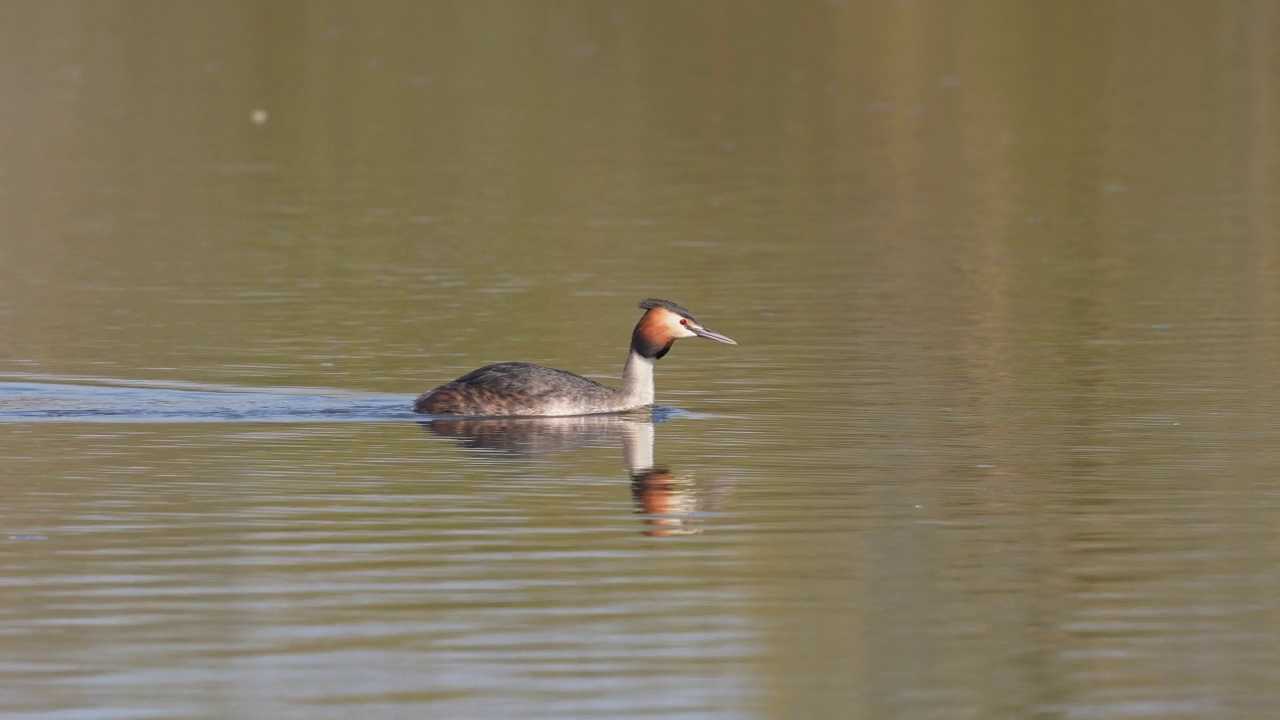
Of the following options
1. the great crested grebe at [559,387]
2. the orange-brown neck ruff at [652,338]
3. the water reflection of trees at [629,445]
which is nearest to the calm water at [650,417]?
the water reflection of trees at [629,445]

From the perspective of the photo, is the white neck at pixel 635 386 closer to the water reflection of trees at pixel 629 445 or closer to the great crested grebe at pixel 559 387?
the great crested grebe at pixel 559 387

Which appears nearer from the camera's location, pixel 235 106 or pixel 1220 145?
pixel 1220 145

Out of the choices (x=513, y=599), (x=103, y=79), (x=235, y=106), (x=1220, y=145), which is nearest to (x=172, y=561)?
(x=513, y=599)

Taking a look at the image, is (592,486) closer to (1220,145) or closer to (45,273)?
(45,273)

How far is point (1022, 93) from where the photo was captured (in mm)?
48969

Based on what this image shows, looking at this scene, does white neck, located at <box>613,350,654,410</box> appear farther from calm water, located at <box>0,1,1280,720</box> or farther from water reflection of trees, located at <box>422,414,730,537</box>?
calm water, located at <box>0,1,1280,720</box>

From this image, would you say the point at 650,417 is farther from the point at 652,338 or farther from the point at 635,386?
the point at 652,338

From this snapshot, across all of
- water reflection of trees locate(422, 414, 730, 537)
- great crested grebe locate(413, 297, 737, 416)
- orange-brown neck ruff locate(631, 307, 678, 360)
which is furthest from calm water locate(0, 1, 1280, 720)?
orange-brown neck ruff locate(631, 307, 678, 360)

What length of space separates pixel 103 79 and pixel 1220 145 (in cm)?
2441

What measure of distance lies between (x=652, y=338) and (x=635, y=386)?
35 centimetres

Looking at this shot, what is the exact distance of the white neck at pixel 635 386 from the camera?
677 inches

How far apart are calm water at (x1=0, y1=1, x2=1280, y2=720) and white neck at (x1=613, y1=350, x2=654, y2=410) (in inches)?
13.9

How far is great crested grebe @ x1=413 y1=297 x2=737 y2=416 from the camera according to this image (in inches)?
662

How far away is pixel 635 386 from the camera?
17.2m
